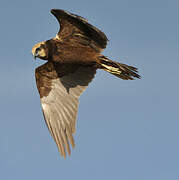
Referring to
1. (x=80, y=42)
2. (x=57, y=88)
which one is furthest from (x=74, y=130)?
(x=80, y=42)

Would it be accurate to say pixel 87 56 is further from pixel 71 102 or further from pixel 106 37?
pixel 71 102

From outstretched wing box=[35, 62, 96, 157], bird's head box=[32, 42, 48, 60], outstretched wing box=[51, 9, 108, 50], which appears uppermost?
outstretched wing box=[51, 9, 108, 50]

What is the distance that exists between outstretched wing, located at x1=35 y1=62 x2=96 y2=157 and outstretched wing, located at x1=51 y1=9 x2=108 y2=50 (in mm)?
675

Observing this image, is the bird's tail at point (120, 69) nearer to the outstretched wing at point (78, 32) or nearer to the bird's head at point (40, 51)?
the outstretched wing at point (78, 32)

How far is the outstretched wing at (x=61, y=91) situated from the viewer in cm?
994

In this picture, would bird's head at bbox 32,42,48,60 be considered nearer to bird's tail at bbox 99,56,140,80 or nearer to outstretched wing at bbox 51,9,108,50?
outstretched wing at bbox 51,9,108,50

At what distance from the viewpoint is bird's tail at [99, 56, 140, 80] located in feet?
30.7

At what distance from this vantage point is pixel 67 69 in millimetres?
10203

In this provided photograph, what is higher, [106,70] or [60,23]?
[60,23]

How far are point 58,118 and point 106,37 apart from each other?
2343 millimetres

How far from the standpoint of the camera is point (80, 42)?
9.70 m

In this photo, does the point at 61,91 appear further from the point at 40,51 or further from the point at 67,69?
the point at 40,51

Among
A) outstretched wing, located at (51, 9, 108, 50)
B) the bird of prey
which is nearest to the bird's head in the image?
the bird of prey

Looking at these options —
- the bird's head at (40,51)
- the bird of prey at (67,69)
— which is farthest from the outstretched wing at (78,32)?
the bird's head at (40,51)
